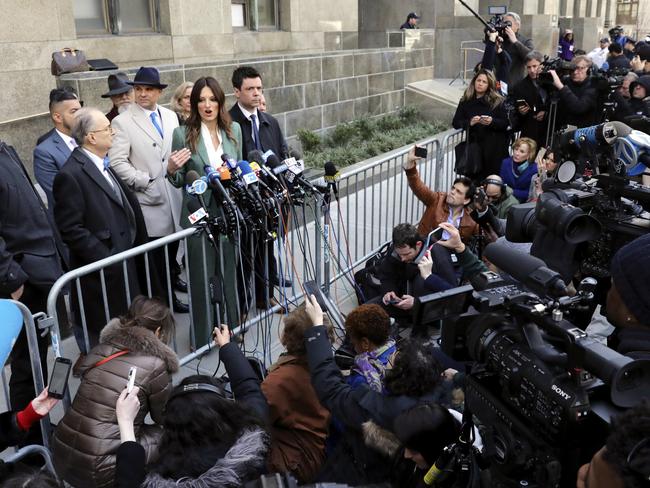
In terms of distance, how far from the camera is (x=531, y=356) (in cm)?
227

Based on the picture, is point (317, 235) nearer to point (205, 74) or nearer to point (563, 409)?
point (563, 409)

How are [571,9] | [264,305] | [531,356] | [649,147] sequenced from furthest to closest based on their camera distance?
[571,9] < [264,305] < [649,147] < [531,356]

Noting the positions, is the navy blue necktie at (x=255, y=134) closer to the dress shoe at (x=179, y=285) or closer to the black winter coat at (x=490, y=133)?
the dress shoe at (x=179, y=285)

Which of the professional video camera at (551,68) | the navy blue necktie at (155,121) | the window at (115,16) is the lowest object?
the navy blue necktie at (155,121)

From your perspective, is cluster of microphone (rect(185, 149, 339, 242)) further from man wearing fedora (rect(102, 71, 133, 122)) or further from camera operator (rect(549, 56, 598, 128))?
camera operator (rect(549, 56, 598, 128))

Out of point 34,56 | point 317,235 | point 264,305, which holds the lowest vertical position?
point 264,305

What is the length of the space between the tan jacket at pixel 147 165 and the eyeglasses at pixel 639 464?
432 centimetres

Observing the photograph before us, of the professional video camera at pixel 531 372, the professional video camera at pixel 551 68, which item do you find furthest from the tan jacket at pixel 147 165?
the professional video camera at pixel 551 68

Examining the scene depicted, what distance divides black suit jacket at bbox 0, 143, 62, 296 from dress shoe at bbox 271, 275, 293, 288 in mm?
Result: 1594

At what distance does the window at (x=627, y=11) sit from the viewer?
38688mm

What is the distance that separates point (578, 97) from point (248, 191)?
589cm

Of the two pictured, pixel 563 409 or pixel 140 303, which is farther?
pixel 140 303

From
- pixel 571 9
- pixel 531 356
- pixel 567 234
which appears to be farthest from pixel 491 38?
pixel 571 9

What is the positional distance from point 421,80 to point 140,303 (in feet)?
40.9
